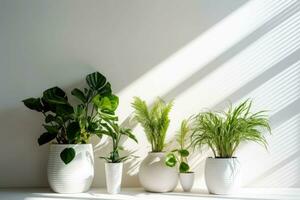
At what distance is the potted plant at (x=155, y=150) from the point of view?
203cm

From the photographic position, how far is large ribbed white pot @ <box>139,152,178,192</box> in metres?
2.02

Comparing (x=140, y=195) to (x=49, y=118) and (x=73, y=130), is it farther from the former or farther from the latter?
(x=49, y=118)

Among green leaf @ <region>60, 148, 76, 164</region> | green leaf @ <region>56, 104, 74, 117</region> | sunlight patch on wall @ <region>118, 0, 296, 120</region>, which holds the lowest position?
green leaf @ <region>60, 148, 76, 164</region>

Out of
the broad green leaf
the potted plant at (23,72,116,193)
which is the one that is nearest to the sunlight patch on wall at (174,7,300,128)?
the broad green leaf

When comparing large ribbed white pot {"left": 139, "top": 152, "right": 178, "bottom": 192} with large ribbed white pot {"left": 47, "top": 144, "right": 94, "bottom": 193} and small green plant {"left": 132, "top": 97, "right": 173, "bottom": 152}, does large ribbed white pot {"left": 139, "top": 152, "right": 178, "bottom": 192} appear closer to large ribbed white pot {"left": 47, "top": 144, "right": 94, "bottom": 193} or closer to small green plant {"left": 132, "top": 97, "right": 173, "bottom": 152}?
small green plant {"left": 132, "top": 97, "right": 173, "bottom": 152}

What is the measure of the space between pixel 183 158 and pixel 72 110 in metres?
0.79

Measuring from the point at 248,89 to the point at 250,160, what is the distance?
0.49 metres

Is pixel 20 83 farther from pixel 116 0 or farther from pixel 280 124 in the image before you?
pixel 280 124

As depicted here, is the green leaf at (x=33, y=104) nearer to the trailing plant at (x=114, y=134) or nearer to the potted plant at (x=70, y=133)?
the potted plant at (x=70, y=133)

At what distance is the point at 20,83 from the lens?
230 cm

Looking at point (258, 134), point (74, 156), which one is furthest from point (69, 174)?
point (258, 134)

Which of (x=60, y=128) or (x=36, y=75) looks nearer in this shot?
(x=60, y=128)

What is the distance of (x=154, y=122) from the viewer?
83.1 inches

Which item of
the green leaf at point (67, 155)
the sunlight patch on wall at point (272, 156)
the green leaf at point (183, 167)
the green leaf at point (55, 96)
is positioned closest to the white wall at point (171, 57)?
the sunlight patch on wall at point (272, 156)
